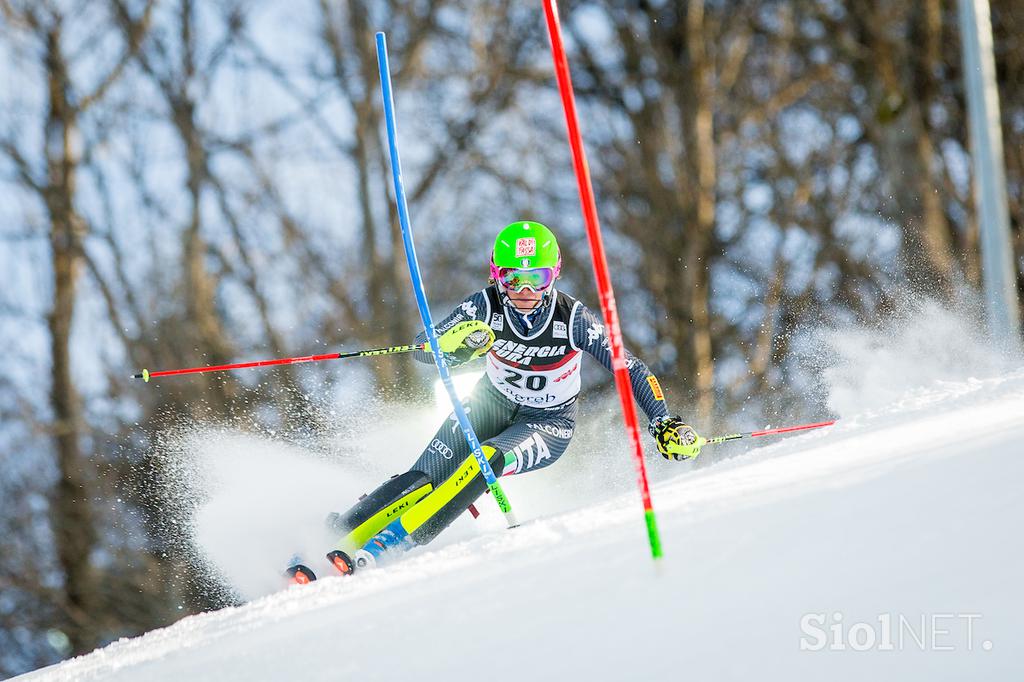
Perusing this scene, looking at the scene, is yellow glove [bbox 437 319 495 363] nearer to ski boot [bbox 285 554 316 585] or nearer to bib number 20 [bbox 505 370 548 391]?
bib number 20 [bbox 505 370 548 391]

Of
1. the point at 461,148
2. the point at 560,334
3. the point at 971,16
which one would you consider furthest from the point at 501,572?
the point at 461,148

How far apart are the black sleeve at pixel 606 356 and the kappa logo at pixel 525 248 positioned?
0.42 meters

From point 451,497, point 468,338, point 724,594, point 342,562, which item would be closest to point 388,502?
point 451,497

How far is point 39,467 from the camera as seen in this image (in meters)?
18.3

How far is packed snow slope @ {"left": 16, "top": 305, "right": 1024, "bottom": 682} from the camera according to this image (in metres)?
2.35

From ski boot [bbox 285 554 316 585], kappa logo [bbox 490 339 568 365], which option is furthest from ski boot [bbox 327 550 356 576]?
kappa logo [bbox 490 339 568 365]

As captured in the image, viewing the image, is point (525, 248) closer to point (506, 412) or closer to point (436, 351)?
point (436, 351)

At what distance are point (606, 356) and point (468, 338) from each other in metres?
0.71

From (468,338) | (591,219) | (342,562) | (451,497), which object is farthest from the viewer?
(468,338)

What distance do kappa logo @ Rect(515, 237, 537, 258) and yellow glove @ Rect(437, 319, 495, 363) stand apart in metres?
0.39

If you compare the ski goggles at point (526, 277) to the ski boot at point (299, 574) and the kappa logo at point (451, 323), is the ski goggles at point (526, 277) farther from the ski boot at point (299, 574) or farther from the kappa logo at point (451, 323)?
the ski boot at point (299, 574)

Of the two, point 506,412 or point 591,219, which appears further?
point 506,412

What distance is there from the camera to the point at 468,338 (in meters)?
5.41

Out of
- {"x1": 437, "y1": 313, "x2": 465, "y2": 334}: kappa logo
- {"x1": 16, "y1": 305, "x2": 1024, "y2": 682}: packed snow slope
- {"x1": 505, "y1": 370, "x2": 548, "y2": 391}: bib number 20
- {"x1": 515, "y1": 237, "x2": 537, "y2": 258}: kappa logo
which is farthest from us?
{"x1": 505, "y1": 370, "x2": 548, "y2": 391}: bib number 20
